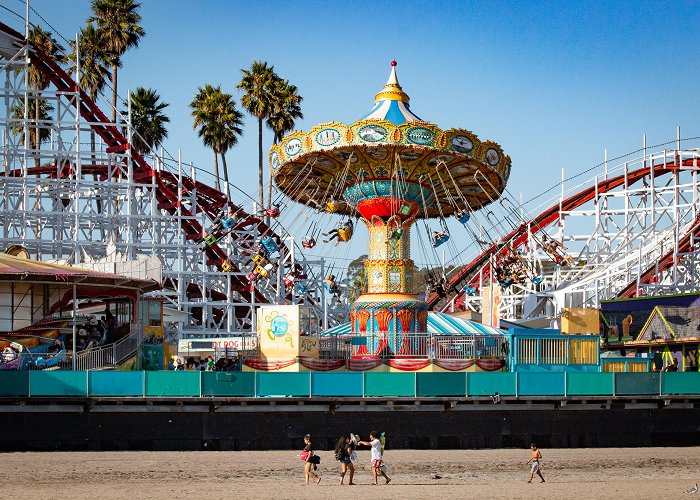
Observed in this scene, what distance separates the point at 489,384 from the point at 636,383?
172 inches

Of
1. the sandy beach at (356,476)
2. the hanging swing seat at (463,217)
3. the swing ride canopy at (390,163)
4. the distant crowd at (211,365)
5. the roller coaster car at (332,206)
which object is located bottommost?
the sandy beach at (356,476)

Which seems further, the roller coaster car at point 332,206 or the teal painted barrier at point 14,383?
the roller coaster car at point 332,206

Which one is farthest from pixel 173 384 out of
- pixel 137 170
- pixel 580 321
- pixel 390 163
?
pixel 137 170

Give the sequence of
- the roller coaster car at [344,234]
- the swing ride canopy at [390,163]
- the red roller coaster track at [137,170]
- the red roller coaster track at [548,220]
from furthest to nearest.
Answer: the red roller coaster track at [548,220] → the red roller coaster track at [137,170] → the roller coaster car at [344,234] → the swing ride canopy at [390,163]

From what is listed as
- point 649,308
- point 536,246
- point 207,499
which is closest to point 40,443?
point 207,499

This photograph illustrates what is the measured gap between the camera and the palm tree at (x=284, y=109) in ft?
220

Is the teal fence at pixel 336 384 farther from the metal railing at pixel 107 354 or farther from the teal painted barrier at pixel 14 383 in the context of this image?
the metal railing at pixel 107 354

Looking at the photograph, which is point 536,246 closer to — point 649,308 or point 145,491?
point 649,308

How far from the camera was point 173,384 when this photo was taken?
30719mm

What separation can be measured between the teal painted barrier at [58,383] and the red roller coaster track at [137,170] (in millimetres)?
17192

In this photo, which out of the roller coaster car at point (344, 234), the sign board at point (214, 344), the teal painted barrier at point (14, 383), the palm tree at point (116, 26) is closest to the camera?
the teal painted barrier at point (14, 383)

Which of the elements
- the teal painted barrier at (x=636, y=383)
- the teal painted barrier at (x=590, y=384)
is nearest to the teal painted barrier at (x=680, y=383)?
the teal painted barrier at (x=636, y=383)

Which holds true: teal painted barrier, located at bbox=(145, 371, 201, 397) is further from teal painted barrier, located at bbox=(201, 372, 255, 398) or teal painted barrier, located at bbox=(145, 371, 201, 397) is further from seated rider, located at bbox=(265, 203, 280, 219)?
seated rider, located at bbox=(265, 203, 280, 219)

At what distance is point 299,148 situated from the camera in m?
39.7
